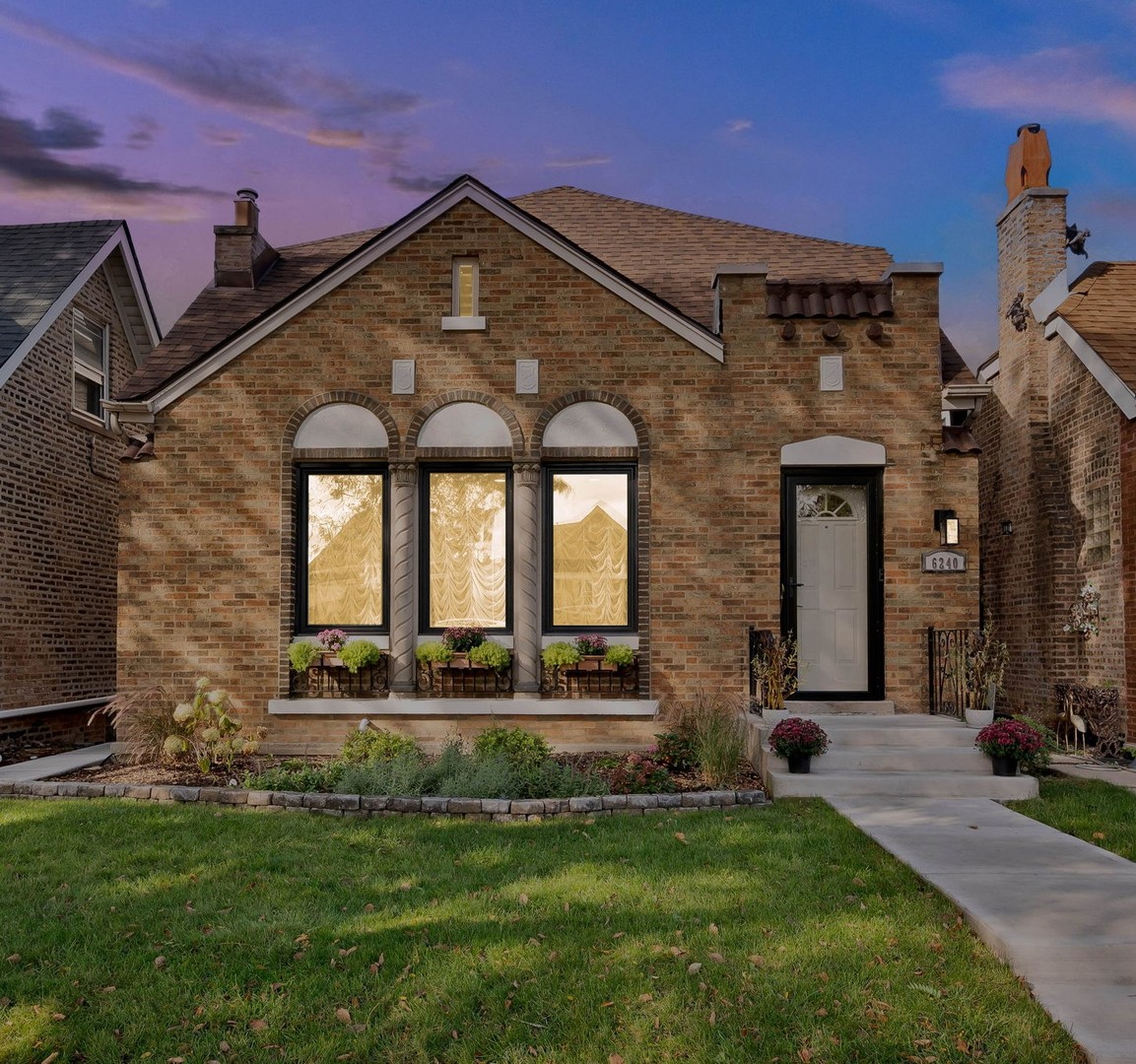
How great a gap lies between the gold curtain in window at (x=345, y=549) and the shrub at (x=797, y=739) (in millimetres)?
4527

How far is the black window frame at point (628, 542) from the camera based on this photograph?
967 cm

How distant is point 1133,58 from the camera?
14.5m

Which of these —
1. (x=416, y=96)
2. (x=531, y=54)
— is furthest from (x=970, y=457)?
(x=416, y=96)

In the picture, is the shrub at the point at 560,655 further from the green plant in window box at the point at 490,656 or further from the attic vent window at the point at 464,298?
the attic vent window at the point at 464,298

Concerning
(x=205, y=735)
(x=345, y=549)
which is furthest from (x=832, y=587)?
(x=205, y=735)

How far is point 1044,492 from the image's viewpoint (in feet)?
37.1

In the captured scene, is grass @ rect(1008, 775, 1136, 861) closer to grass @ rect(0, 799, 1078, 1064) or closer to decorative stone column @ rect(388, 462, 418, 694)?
grass @ rect(0, 799, 1078, 1064)

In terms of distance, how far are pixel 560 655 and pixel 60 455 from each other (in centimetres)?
789

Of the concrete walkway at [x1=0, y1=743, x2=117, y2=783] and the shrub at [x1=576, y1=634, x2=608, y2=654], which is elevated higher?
the shrub at [x1=576, y1=634, x2=608, y2=654]

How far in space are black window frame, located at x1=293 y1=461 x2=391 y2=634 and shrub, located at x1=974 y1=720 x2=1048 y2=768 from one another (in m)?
6.03

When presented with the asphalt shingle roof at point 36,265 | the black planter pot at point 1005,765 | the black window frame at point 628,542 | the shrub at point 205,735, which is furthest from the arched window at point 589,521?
the asphalt shingle roof at point 36,265

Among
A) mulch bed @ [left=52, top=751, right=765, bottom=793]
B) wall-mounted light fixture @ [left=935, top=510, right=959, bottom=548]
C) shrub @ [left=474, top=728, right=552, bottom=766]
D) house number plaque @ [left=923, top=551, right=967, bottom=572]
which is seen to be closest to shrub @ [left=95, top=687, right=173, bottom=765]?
mulch bed @ [left=52, top=751, right=765, bottom=793]

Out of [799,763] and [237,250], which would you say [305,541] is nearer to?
[237,250]

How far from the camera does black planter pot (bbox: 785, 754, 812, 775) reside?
7602mm
